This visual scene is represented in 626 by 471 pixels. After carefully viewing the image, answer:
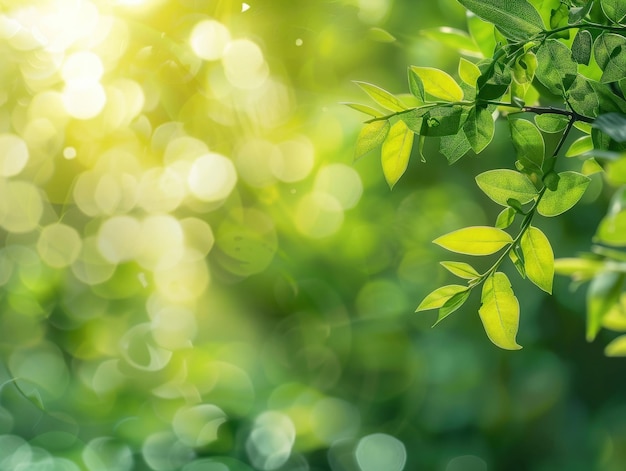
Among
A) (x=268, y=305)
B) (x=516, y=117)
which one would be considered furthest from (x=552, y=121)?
(x=268, y=305)

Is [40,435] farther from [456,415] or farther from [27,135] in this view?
[456,415]

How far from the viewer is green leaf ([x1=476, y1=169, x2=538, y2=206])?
11.0 inches

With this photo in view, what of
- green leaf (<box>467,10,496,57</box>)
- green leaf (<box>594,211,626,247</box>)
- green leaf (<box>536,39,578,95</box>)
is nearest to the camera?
green leaf (<box>594,211,626,247</box>)

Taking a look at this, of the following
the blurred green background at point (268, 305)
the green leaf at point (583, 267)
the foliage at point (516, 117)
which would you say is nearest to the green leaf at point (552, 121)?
the foliage at point (516, 117)

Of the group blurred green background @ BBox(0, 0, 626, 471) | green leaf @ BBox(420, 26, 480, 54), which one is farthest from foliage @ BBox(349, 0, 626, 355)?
blurred green background @ BBox(0, 0, 626, 471)

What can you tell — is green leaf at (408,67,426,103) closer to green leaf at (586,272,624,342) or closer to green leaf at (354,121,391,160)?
green leaf at (354,121,391,160)

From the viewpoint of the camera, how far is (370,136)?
11.5 inches

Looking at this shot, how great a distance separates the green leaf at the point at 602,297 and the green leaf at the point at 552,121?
13 centimetres

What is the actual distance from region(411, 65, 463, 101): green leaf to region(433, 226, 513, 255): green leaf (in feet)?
0.19

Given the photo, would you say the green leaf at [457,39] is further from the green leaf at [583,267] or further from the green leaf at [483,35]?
the green leaf at [583,267]

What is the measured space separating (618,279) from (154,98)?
1.14 meters

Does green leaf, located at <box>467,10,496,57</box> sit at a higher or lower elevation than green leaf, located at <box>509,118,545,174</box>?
higher

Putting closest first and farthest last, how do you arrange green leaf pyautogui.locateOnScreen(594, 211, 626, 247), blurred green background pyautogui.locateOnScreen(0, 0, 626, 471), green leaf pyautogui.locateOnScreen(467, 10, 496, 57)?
1. green leaf pyautogui.locateOnScreen(594, 211, 626, 247)
2. green leaf pyautogui.locateOnScreen(467, 10, 496, 57)
3. blurred green background pyautogui.locateOnScreen(0, 0, 626, 471)

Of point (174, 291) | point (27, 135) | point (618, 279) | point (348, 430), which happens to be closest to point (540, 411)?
point (348, 430)
